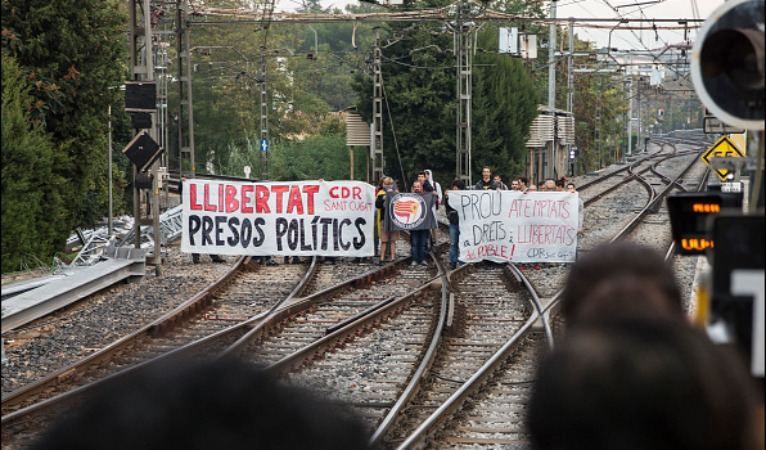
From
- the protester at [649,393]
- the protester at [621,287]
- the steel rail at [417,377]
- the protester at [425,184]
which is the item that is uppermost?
the protester at [621,287]

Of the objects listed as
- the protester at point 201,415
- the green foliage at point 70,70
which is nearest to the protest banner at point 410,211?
the green foliage at point 70,70

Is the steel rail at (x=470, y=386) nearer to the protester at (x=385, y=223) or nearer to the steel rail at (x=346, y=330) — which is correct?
the steel rail at (x=346, y=330)

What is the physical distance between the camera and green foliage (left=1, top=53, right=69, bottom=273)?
61.0 feet

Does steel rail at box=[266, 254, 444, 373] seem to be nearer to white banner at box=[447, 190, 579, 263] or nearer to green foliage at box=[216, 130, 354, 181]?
white banner at box=[447, 190, 579, 263]

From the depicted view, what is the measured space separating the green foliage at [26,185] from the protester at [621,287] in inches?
535

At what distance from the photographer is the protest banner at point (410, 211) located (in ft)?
77.3

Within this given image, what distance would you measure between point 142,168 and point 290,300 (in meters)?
4.58

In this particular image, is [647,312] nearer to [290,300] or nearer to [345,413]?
[345,413]

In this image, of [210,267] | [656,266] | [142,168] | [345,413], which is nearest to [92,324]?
[142,168]

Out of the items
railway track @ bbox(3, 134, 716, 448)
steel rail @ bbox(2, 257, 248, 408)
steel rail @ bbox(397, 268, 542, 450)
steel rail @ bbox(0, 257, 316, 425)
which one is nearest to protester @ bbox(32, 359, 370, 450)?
steel rail @ bbox(0, 257, 316, 425)

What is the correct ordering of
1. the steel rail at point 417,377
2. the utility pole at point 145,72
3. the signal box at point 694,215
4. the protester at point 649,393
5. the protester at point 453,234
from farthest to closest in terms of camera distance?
1. the protester at point 453,234
2. the utility pole at point 145,72
3. the steel rail at point 417,377
4. the signal box at point 694,215
5. the protester at point 649,393

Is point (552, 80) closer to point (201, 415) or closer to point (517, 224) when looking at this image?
point (517, 224)

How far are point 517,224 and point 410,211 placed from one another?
6.38ft

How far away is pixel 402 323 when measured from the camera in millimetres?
16828
